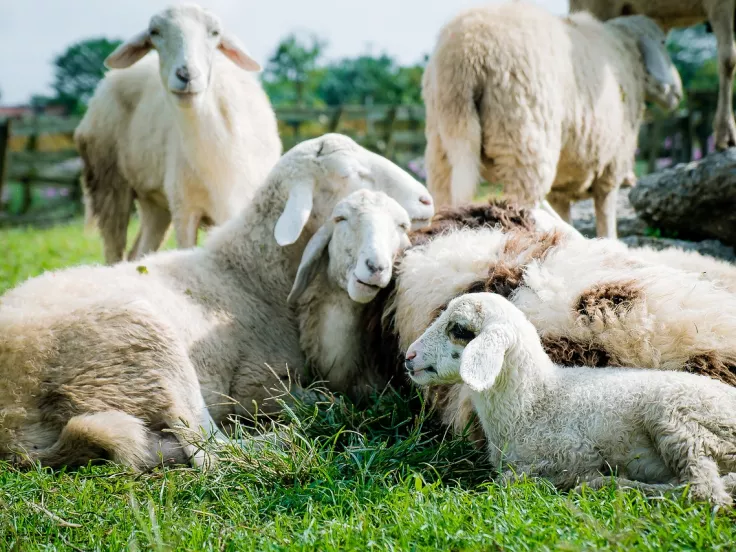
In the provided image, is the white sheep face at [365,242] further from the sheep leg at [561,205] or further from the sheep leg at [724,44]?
the sheep leg at [724,44]

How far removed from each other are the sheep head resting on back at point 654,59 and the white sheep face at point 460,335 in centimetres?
538

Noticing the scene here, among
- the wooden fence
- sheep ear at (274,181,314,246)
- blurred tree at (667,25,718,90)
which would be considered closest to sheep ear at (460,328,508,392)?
sheep ear at (274,181,314,246)

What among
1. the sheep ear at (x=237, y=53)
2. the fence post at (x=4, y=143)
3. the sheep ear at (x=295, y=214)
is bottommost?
the fence post at (x=4, y=143)

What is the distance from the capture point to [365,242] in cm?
413

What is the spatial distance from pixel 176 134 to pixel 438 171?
6.84 feet

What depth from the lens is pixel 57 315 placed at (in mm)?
3994

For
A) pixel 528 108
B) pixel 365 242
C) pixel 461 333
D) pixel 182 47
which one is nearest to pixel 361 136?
pixel 528 108

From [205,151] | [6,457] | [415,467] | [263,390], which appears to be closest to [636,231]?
[205,151]

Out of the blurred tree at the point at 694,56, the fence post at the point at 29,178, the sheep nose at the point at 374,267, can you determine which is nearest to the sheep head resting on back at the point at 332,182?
the sheep nose at the point at 374,267

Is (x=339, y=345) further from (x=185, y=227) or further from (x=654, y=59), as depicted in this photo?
(x=654, y=59)

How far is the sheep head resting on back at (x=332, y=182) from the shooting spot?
4.69m

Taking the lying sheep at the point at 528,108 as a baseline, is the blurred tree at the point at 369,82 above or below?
below

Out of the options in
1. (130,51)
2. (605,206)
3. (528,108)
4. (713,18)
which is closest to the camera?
(528,108)

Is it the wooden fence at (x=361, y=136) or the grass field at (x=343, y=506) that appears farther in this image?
the wooden fence at (x=361, y=136)
